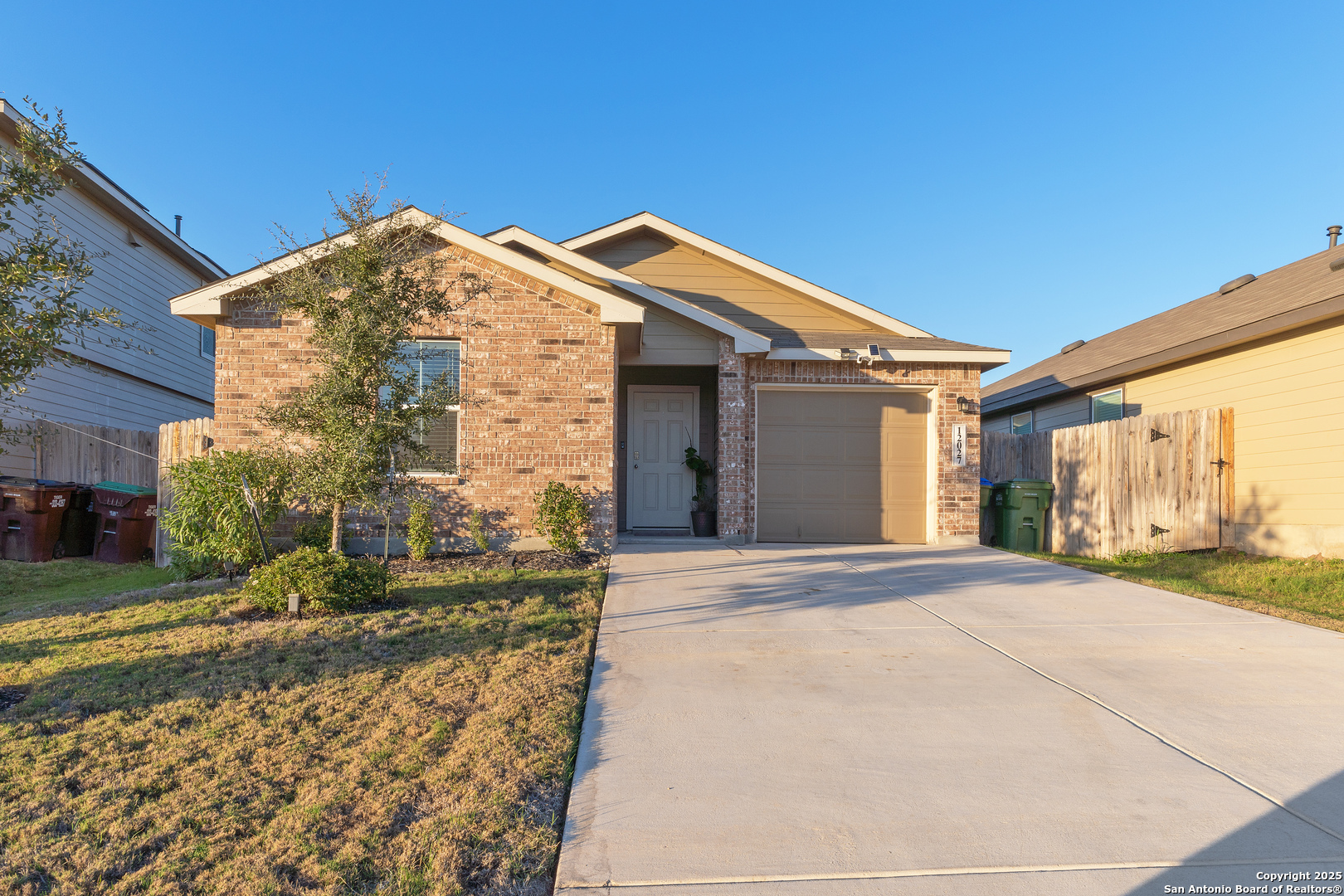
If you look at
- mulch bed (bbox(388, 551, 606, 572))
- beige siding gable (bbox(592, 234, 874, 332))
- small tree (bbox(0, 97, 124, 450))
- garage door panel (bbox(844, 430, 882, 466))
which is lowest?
mulch bed (bbox(388, 551, 606, 572))

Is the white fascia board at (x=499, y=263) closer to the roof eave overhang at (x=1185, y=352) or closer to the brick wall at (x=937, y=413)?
the brick wall at (x=937, y=413)

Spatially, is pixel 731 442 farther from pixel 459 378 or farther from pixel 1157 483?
pixel 1157 483

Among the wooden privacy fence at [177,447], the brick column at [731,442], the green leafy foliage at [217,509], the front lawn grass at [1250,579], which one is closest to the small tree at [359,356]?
the green leafy foliage at [217,509]

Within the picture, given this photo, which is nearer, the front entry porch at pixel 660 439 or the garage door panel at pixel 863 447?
the garage door panel at pixel 863 447

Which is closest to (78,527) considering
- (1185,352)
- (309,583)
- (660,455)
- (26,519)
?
(26,519)

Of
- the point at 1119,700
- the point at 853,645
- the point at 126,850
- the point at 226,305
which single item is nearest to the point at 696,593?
the point at 853,645

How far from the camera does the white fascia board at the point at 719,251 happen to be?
1171cm

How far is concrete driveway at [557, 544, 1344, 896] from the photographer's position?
2.38 metres

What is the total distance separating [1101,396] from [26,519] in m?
16.8

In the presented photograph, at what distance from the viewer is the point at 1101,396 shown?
13891mm

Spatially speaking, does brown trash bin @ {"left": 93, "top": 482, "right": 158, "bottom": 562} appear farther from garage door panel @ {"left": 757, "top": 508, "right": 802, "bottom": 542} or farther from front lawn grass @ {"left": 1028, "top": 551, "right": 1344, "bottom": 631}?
front lawn grass @ {"left": 1028, "top": 551, "right": 1344, "bottom": 631}

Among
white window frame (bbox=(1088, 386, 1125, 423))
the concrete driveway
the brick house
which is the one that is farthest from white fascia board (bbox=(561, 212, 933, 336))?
the concrete driveway

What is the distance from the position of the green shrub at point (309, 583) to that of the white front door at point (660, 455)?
6.24 m

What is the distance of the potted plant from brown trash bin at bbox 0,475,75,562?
838cm
